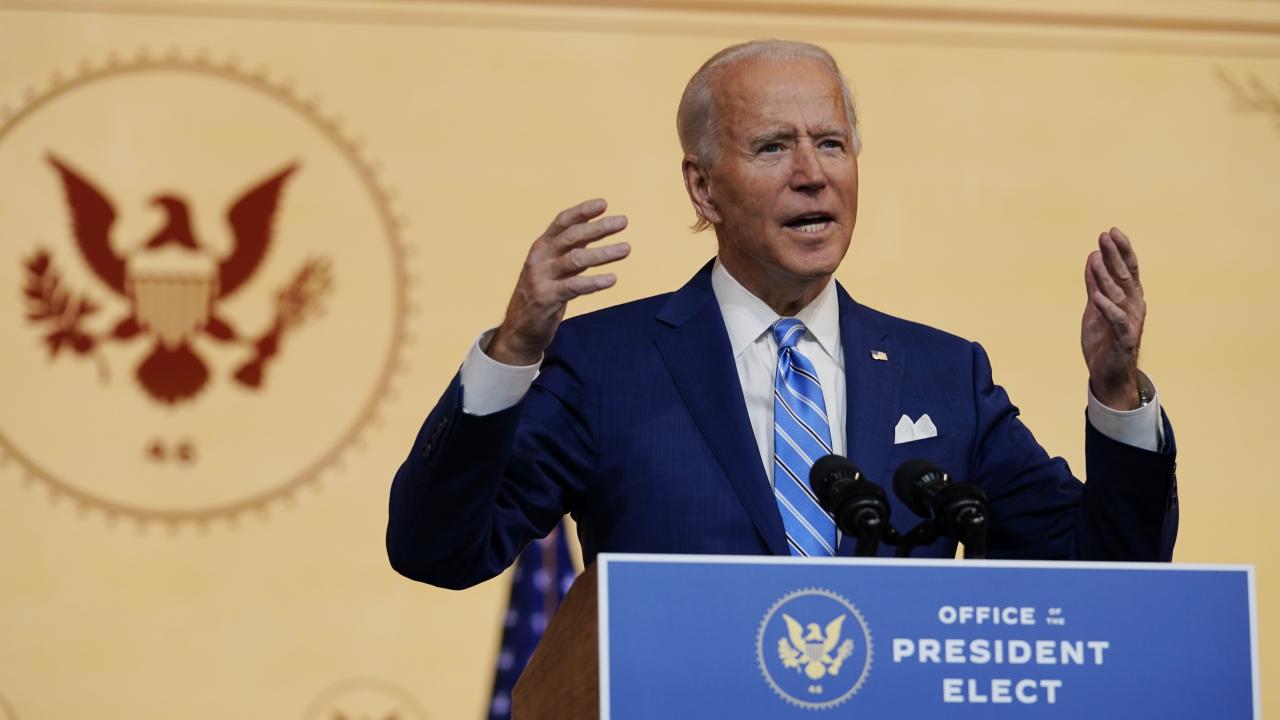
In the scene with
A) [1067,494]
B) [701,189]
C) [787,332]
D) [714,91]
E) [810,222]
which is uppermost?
[714,91]

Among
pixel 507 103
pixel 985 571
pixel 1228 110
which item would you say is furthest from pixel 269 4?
pixel 985 571

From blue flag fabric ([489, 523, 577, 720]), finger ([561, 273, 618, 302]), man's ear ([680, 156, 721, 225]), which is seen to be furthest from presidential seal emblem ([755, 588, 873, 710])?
blue flag fabric ([489, 523, 577, 720])

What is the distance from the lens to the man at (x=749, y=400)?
2158 mm

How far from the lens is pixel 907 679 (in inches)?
65.7

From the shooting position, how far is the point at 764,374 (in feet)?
8.08

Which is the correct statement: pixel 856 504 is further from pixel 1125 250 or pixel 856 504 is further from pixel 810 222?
pixel 810 222

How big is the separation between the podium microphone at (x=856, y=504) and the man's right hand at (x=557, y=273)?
1.08 feet

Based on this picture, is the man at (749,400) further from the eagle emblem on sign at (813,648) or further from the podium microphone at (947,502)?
the eagle emblem on sign at (813,648)

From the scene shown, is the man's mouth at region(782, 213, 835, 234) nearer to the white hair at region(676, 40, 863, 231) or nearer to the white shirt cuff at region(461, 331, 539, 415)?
the white hair at region(676, 40, 863, 231)

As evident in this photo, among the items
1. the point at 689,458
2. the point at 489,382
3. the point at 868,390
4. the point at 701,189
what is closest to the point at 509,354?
the point at 489,382

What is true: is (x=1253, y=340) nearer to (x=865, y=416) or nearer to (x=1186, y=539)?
(x=1186, y=539)

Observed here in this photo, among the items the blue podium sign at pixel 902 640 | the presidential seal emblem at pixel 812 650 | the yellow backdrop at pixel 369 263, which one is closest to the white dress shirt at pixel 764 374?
the blue podium sign at pixel 902 640

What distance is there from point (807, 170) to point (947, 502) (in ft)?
2.29

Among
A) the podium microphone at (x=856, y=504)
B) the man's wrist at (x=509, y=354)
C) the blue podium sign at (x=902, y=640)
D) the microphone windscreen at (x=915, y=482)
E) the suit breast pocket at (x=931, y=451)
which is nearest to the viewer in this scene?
the blue podium sign at (x=902, y=640)
